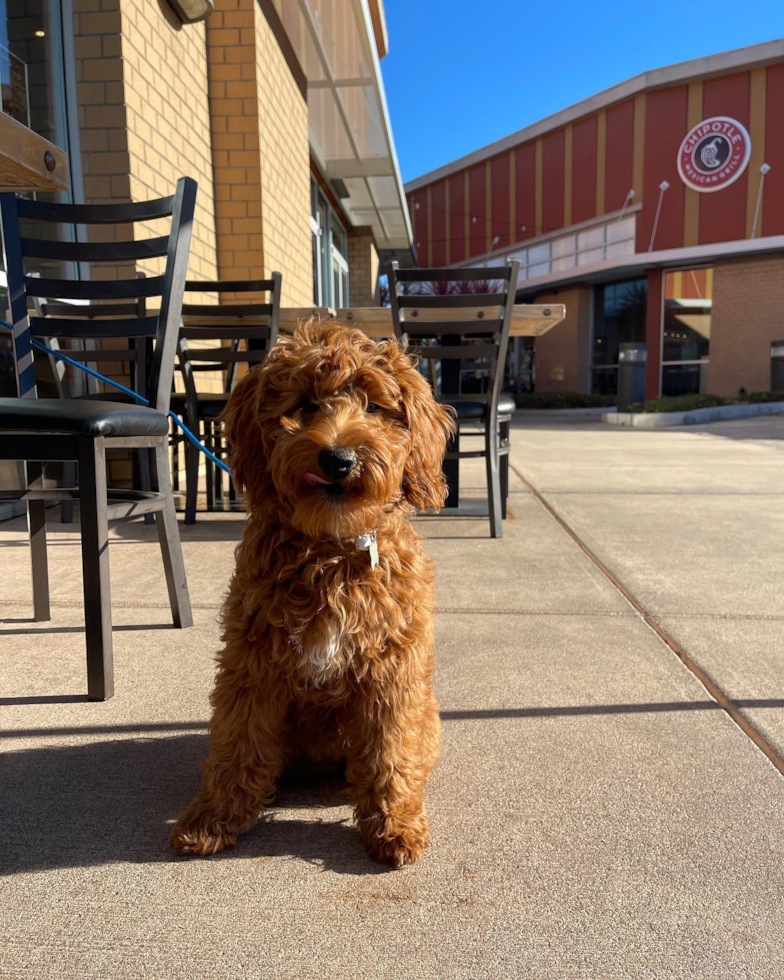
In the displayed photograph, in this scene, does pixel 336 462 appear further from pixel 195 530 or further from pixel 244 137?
pixel 244 137

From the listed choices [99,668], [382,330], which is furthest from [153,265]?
[99,668]

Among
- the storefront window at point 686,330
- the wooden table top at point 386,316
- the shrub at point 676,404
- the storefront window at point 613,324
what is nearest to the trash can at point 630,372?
the shrub at point 676,404

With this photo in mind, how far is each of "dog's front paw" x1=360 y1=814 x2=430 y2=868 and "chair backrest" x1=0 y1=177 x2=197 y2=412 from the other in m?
1.84

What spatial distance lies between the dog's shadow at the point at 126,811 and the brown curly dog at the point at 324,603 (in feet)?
0.26

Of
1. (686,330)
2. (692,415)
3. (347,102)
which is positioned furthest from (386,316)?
(686,330)

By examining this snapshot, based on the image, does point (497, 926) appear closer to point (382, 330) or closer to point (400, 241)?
point (382, 330)

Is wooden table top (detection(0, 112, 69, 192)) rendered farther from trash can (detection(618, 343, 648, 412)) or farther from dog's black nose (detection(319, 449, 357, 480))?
trash can (detection(618, 343, 648, 412))

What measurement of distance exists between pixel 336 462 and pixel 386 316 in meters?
4.11

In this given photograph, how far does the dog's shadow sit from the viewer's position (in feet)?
4.90

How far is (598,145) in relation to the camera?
24453mm

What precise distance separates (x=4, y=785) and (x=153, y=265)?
4.81m

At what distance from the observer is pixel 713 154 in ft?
72.8

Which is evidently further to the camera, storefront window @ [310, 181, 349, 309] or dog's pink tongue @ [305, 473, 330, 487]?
storefront window @ [310, 181, 349, 309]

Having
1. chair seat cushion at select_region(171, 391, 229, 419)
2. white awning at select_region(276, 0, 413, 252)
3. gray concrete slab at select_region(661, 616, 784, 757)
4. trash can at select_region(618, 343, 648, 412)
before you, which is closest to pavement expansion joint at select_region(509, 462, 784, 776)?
gray concrete slab at select_region(661, 616, 784, 757)
